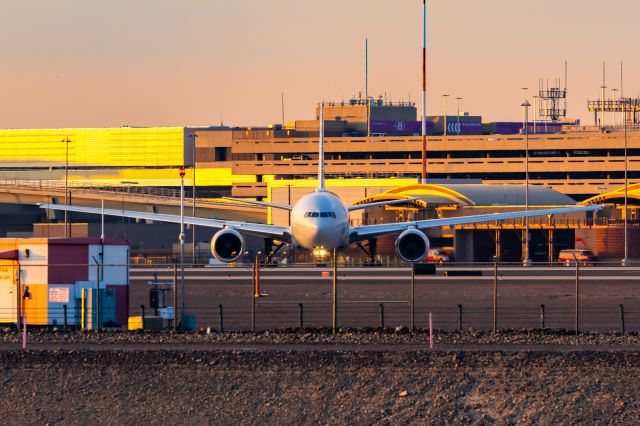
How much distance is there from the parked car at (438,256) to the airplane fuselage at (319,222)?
2869 cm

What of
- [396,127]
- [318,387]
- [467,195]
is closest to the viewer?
[318,387]

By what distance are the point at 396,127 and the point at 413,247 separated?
126985mm

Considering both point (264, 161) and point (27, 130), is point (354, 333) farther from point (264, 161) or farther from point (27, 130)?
point (27, 130)

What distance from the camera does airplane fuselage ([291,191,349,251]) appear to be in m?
67.2

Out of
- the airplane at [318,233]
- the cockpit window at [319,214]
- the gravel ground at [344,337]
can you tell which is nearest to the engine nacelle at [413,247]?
the airplane at [318,233]

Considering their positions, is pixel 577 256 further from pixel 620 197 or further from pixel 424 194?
pixel 424 194

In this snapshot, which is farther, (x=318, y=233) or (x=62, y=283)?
(x=318, y=233)

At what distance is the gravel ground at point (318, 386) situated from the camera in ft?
93.8

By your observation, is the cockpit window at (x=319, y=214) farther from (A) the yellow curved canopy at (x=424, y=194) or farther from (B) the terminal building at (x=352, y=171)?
(A) the yellow curved canopy at (x=424, y=194)

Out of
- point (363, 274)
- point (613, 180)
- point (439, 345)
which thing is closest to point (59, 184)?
point (613, 180)

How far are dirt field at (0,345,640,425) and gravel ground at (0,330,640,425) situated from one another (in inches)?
0.9

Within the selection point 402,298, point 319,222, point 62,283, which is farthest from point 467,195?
point 62,283

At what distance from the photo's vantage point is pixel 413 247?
6994cm

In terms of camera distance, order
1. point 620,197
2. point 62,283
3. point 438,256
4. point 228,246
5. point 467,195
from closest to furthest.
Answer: point 62,283, point 228,246, point 438,256, point 620,197, point 467,195
